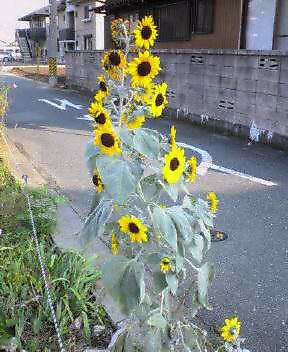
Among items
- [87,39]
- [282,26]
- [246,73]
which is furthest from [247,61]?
[87,39]

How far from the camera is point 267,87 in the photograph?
26.5 ft

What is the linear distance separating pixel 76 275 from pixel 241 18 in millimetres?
10763

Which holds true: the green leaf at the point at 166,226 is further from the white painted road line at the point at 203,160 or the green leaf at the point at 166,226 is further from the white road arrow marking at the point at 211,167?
the white painted road line at the point at 203,160

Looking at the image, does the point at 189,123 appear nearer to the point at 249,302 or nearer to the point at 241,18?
the point at 241,18

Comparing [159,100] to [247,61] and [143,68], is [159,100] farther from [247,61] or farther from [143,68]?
[247,61]

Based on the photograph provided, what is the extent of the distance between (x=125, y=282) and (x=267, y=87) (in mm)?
7132

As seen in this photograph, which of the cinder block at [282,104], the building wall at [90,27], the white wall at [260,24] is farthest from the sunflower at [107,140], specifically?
the building wall at [90,27]

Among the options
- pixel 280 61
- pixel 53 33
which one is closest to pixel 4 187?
pixel 280 61

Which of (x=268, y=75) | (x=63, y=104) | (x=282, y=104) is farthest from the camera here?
(x=63, y=104)

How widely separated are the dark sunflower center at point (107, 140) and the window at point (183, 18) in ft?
39.9

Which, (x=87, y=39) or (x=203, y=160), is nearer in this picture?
(x=203, y=160)

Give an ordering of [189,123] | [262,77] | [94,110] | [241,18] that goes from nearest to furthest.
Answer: [94,110], [262,77], [189,123], [241,18]

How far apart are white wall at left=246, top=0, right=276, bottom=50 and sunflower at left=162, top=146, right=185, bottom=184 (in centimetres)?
1056

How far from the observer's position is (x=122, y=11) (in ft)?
59.5
